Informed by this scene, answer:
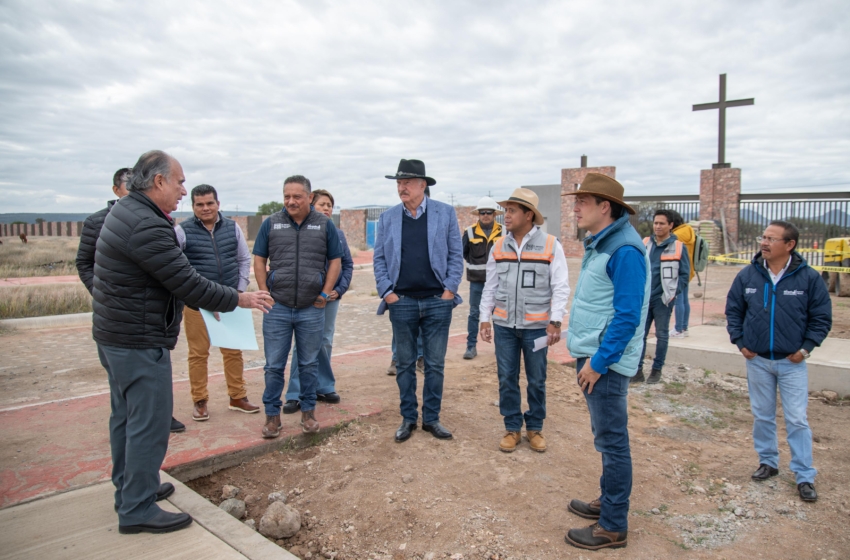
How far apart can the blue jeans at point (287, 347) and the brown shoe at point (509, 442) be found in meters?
1.53

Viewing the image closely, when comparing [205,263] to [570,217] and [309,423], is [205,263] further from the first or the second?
[570,217]

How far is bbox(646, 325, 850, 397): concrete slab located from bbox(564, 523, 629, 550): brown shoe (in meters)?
4.42

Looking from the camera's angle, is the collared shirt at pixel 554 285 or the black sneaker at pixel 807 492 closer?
the black sneaker at pixel 807 492

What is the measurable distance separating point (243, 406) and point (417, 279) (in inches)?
77.5

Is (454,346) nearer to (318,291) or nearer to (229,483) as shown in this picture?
(318,291)

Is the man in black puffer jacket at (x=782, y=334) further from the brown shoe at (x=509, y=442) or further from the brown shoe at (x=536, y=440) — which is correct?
the brown shoe at (x=509, y=442)

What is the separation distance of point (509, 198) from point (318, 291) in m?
1.66

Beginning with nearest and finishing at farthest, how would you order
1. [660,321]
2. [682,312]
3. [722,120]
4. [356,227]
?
[660,321] → [682,312] → [722,120] → [356,227]

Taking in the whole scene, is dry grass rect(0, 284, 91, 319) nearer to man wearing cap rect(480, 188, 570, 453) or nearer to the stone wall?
man wearing cap rect(480, 188, 570, 453)

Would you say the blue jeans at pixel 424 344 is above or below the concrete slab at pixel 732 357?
above

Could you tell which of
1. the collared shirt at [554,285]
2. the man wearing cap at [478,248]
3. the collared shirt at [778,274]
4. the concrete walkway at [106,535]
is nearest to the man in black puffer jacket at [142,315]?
the concrete walkway at [106,535]

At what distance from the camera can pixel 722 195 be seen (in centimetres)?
2138

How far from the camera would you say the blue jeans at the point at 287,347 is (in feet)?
14.7

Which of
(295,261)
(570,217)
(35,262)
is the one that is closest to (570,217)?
(570,217)
